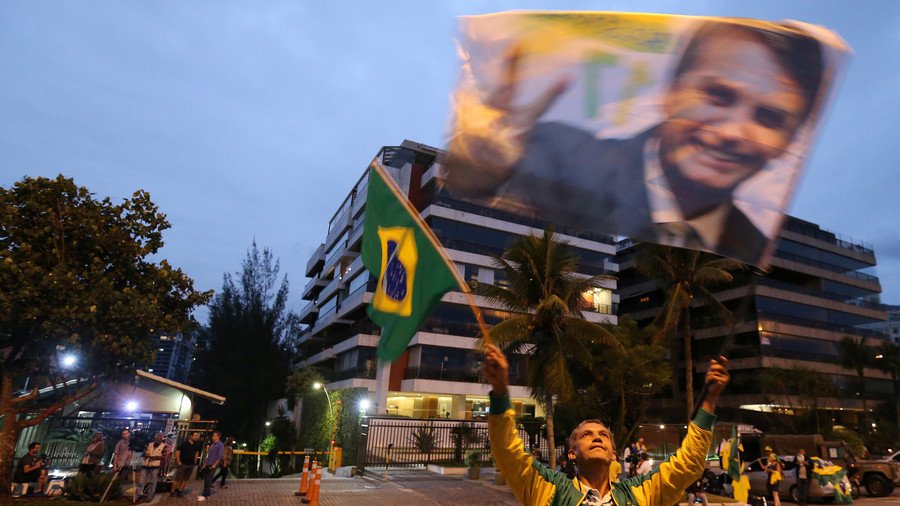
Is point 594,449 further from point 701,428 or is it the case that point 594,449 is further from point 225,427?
point 225,427

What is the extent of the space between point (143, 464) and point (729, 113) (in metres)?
14.9

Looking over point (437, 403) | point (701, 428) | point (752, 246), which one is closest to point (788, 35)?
point (752, 246)

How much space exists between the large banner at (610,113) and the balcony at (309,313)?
62829mm

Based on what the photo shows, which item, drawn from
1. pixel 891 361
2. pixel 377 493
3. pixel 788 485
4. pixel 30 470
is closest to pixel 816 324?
pixel 891 361

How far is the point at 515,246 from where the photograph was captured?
22.3m

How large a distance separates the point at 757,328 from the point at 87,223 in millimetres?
47065

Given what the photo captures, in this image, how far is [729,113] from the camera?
4.07 meters

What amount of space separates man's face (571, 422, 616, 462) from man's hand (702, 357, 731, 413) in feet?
1.88

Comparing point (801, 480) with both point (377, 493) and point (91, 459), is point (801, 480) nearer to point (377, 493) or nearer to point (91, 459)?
point (377, 493)

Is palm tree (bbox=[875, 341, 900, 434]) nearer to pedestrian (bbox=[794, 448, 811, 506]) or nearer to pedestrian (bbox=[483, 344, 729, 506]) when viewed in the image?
pedestrian (bbox=[794, 448, 811, 506])

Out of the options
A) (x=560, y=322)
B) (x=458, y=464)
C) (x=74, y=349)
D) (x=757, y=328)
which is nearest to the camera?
(x=74, y=349)

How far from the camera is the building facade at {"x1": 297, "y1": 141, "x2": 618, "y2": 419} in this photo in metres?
38.9

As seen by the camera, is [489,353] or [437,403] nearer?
[489,353]

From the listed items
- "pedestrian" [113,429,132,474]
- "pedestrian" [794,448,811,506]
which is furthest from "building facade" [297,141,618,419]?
"pedestrian" [113,429,132,474]
